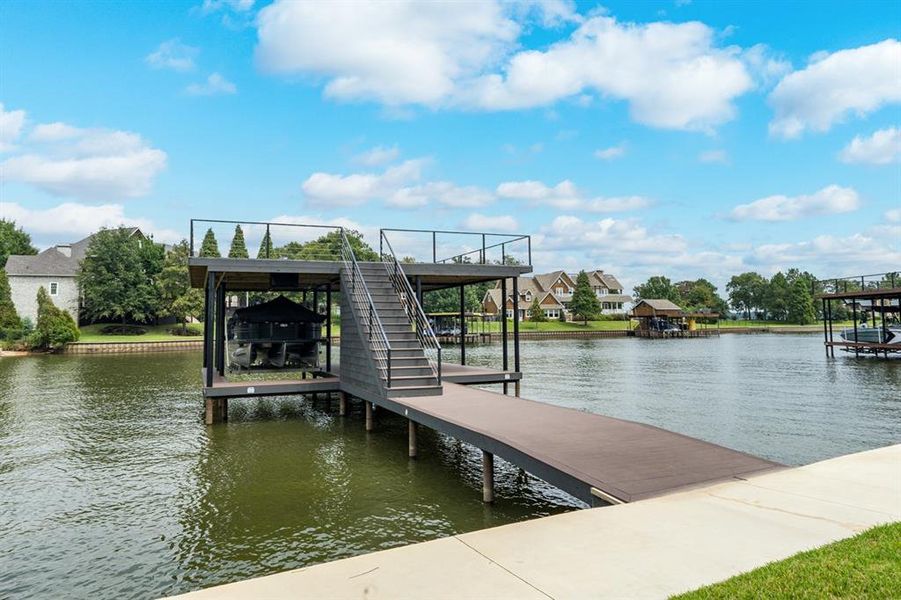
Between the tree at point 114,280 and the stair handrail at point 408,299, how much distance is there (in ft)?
134

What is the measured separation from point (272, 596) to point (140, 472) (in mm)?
7484

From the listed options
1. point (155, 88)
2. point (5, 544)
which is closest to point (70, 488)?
point (5, 544)

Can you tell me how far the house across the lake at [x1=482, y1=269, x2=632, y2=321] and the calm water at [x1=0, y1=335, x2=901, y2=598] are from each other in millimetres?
59824

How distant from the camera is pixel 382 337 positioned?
11.5 meters

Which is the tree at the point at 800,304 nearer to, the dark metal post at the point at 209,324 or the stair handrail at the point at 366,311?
the stair handrail at the point at 366,311

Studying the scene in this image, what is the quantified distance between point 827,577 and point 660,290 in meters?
97.2

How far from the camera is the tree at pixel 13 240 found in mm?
56000

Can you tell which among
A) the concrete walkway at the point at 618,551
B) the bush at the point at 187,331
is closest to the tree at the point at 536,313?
the bush at the point at 187,331

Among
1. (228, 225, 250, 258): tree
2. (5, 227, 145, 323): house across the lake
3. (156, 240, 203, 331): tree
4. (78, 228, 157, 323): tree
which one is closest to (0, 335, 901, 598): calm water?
(228, 225, 250, 258): tree

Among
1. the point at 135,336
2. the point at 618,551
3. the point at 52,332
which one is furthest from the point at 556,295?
the point at 618,551

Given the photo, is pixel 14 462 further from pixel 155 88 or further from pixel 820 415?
pixel 820 415

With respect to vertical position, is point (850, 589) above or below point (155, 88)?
below

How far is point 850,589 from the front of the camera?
2.99 meters

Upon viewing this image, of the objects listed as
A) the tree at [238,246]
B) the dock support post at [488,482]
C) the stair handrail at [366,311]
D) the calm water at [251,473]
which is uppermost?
the tree at [238,246]
